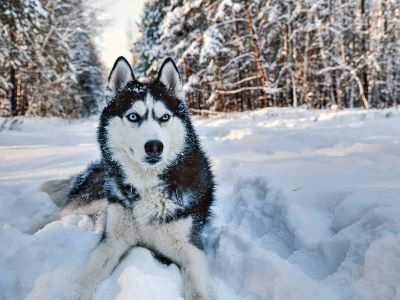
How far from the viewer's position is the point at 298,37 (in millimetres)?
19859

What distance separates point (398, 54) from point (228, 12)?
1451 centimetres

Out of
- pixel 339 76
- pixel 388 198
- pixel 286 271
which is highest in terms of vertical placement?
pixel 339 76

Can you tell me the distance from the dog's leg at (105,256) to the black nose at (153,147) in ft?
1.63

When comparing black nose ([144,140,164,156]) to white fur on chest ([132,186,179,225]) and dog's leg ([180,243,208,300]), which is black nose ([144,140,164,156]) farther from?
dog's leg ([180,243,208,300])

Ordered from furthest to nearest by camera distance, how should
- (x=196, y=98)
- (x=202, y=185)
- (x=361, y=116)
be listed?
1. (x=196, y=98)
2. (x=361, y=116)
3. (x=202, y=185)

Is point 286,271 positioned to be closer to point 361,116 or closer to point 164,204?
point 164,204

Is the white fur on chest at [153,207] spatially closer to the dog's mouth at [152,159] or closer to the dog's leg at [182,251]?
the dog's leg at [182,251]

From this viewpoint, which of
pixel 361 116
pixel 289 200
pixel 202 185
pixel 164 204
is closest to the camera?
pixel 164 204

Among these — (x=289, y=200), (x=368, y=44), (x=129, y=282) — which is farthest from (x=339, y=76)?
(x=129, y=282)

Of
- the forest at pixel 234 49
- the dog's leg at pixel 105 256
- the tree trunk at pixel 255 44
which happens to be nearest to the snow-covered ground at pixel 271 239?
the dog's leg at pixel 105 256

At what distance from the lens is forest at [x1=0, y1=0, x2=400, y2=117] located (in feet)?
51.1

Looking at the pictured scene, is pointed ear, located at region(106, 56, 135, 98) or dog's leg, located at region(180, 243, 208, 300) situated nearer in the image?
dog's leg, located at region(180, 243, 208, 300)

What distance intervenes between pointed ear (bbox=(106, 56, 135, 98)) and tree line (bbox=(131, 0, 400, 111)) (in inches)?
497

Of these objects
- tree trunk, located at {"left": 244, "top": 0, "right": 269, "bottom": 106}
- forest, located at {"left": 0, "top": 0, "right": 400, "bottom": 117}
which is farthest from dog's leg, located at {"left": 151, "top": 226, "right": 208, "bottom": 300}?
tree trunk, located at {"left": 244, "top": 0, "right": 269, "bottom": 106}
